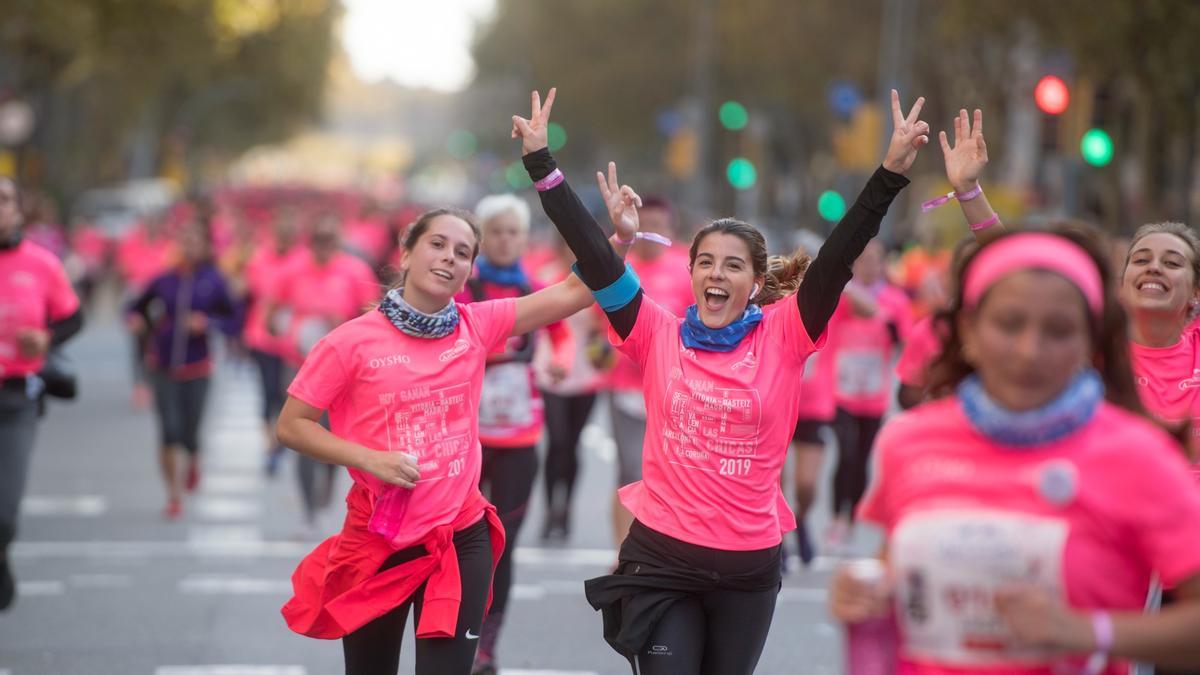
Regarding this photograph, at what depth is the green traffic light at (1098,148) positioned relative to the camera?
617 inches

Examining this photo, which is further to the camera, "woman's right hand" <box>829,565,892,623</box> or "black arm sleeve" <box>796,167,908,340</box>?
"black arm sleeve" <box>796,167,908,340</box>

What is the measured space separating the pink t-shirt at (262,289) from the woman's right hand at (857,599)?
10.1 m

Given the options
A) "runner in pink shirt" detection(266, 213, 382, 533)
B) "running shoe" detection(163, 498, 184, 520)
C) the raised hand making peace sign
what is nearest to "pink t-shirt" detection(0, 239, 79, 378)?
"runner in pink shirt" detection(266, 213, 382, 533)

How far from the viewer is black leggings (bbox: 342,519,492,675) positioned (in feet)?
17.8

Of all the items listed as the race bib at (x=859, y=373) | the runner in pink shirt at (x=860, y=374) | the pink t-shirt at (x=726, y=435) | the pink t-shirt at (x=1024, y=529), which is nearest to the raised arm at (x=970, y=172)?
the pink t-shirt at (x=726, y=435)

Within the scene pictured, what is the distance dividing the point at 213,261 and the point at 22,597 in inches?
157

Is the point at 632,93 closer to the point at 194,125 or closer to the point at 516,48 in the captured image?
the point at 516,48

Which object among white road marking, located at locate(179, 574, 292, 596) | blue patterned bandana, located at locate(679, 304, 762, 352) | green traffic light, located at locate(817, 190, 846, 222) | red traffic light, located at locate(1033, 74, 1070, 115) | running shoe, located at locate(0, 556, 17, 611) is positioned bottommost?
white road marking, located at locate(179, 574, 292, 596)

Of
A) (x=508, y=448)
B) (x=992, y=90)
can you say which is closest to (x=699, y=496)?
(x=508, y=448)

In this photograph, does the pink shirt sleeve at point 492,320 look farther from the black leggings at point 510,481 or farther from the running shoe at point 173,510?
the running shoe at point 173,510

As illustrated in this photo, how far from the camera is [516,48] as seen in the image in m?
80.6

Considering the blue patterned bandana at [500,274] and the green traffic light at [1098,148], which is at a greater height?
the green traffic light at [1098,148]

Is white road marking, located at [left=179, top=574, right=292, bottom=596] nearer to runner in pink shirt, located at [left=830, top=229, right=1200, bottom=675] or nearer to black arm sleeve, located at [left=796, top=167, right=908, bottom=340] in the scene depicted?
black arm sleeve, located at [left=796, top=167, right=908, bottom=340]

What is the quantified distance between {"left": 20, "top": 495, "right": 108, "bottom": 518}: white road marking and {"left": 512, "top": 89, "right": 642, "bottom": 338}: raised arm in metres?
8.49
